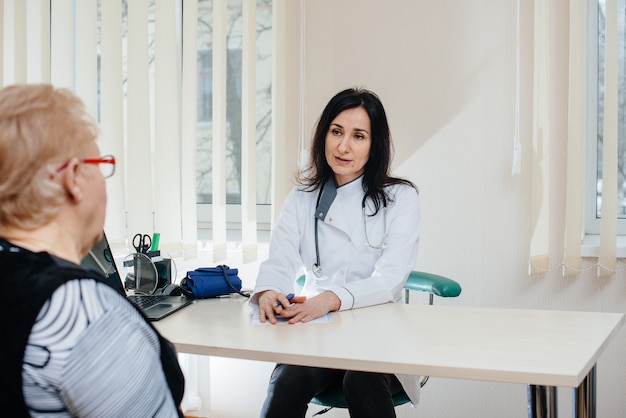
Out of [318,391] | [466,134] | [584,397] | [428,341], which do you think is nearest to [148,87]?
[466,134]

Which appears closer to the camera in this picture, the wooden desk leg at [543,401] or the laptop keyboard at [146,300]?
the wooden desk leg at [543,401]

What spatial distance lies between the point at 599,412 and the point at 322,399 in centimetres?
131

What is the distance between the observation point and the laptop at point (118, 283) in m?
1.80

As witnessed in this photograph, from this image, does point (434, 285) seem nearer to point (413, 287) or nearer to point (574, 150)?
point (413, 287)

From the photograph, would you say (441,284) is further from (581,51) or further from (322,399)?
(581,51)

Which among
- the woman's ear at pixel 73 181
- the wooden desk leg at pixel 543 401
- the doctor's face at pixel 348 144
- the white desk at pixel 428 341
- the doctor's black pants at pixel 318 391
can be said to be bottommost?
the doctor's black pants at pixel 318 391

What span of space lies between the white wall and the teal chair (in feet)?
1.95

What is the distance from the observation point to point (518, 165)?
2.50 metres

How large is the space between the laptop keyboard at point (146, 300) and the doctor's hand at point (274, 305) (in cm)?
34

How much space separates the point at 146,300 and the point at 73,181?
1.21 meters

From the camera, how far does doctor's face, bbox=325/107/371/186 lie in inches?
83.9

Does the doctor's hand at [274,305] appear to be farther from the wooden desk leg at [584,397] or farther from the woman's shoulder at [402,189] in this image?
the wooden desk leg at [584,397]

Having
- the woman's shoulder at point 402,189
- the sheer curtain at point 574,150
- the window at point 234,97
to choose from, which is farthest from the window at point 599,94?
the window at point 234,97

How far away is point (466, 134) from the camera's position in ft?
8.64
